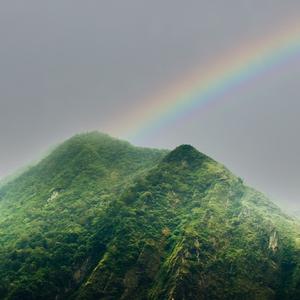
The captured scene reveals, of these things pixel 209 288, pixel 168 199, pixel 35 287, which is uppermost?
pixel 168 199

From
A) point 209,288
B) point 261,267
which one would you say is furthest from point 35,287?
point 261,267

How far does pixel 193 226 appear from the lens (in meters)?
138

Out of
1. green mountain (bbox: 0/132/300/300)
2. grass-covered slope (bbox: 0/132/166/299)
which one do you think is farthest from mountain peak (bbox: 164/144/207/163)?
grass-covered slope (bbox: 0/132/166/299)

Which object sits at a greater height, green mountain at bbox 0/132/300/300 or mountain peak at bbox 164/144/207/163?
mountain peak at bbox 164/144/207/163

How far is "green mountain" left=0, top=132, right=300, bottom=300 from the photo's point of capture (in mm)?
121875

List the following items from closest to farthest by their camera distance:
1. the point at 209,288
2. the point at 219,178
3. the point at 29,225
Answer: the point at 209,288 → the point at 29,225 → the point at 219,178

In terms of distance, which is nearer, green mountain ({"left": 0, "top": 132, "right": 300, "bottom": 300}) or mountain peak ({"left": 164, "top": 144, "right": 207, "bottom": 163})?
green mountain ({"left": 0, "top": 132, "right": 300, "bottom": 300})

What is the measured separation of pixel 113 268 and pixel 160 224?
25256mm

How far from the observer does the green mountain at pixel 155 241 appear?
122 metres

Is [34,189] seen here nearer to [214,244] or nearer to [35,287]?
[35,287]

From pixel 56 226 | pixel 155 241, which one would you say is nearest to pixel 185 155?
pixel 155 241

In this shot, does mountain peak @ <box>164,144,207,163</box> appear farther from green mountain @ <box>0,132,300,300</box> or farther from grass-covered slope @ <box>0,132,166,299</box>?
grass-covered slope @ <box>0,132,166,299</box>

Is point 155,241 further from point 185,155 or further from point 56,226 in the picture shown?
point 185,155

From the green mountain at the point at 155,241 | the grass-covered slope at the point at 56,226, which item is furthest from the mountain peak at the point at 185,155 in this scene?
the grass-covered slope at the point at 56,226
